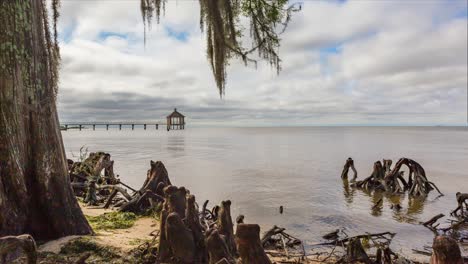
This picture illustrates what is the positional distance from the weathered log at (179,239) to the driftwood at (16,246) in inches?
68.5

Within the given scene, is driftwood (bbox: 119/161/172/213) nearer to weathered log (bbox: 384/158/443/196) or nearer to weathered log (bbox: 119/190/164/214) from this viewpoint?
weathered log (bbox: 119/190/164/214)

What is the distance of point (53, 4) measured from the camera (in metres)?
6.55

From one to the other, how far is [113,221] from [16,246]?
547 centimetres

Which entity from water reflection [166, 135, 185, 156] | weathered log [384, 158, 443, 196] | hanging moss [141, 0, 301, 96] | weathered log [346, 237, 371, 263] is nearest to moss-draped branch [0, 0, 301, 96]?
hanging moss [141, 0, 301, 96]

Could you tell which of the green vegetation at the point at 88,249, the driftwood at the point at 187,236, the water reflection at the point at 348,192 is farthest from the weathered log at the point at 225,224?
the water reflection at the point at 348,192

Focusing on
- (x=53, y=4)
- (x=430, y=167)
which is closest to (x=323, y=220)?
(x=53, y=4)

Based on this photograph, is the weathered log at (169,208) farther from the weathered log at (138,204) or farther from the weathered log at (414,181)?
the weathered log at (414,181)

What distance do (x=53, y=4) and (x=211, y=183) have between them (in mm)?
12755

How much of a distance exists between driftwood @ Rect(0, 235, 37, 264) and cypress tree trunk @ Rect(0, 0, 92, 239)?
2.38 meters

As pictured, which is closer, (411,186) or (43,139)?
(43,139)

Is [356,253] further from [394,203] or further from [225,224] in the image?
Answer: [394,203]

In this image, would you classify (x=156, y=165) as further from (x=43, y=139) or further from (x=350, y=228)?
(x=350, y=228)

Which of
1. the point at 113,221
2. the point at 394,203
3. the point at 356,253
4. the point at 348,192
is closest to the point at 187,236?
the point at 356,253

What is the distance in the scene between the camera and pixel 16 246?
2678 millimetres
